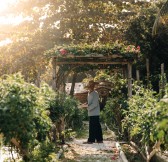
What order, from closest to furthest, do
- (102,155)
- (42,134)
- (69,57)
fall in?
1. (42,134)
2. (102,155)
3. (69,57)

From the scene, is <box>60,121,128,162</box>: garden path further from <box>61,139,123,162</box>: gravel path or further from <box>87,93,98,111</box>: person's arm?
<box>87,93,98,111</box>: person's arm

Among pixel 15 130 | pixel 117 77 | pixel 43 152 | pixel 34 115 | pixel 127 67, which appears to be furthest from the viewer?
pixel 117 77

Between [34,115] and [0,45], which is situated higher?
[0,45]

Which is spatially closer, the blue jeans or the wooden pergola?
the wooden pergola

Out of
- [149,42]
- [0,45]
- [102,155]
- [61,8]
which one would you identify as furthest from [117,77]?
[149,42]

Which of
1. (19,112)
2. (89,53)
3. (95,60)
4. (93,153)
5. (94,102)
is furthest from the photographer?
(95,60)

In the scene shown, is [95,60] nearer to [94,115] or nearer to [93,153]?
[94,115]

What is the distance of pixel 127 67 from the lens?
12.6 metres

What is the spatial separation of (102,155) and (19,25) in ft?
43.8

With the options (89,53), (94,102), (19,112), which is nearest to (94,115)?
(94,102)

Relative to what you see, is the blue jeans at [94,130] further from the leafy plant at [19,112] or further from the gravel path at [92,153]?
the leafy plant at [19,112]

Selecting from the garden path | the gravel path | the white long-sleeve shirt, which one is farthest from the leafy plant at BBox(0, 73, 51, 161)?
the white long-sleeve shirt

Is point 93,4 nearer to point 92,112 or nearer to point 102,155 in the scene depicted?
point 92,112

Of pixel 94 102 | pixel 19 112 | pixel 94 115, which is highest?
pixel 19 112
